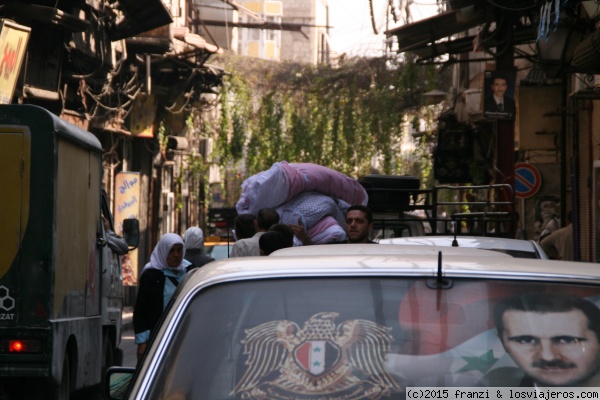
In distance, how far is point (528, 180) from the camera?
21.6 m

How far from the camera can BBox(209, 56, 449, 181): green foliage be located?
33.9 m

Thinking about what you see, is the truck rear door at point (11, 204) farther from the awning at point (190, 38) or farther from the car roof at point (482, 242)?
the awning at point (190, 38)

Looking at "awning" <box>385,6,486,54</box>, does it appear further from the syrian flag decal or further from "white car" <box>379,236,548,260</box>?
the syrian flag decal

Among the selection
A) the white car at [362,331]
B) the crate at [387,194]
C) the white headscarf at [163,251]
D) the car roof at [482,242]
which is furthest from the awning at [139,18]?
the white car at [362,331]

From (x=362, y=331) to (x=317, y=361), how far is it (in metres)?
0.17

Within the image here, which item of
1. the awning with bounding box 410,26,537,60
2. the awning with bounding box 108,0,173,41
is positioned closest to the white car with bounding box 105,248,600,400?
the awning with bounding box 410,26,537,60

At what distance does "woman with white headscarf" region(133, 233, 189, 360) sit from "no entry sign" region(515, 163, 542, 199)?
1227cm

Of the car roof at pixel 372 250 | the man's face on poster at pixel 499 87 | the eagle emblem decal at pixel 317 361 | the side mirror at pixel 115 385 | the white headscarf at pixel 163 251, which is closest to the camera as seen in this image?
the eagle emblem decal at pixel 317 361

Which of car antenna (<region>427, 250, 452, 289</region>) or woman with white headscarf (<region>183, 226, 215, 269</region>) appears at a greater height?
car antenna (<region>427, 250, 452, 289</region>)

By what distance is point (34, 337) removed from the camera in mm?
8086

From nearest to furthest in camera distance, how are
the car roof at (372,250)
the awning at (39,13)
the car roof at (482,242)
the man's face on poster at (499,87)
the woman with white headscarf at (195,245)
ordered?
the car roof at (372,250) → the car roof at (482,242) → the woman with white headscarf at (195,245) → the awning at (39,13) → the man's face on poster at (499,87)

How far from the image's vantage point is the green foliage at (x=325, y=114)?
33906 mm

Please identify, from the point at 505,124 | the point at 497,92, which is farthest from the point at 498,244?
the point at 505,124

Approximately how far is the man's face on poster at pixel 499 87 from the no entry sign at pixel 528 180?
3.36m
